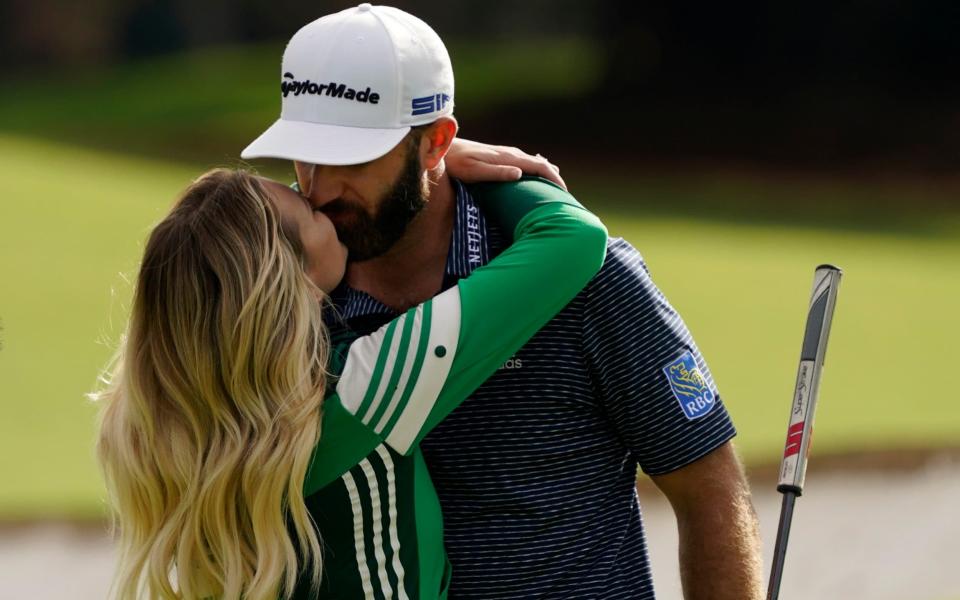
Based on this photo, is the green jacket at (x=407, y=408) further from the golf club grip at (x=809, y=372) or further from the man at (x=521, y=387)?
the golf club grip at (x=809, y=372)

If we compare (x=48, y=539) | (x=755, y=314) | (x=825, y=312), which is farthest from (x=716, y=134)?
(x=825, y=312)

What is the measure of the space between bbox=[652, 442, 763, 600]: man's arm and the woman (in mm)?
401

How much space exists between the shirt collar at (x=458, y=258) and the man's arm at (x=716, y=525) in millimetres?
478

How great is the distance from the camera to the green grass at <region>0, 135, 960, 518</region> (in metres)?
8.30

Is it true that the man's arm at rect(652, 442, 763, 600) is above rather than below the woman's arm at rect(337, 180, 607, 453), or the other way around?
below

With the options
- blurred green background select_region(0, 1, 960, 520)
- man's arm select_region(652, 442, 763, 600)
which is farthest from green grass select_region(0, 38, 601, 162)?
man's arm select_region(652, 442, 763, 600)

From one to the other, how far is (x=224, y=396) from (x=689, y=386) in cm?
74

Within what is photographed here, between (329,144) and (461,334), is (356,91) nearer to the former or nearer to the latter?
(329,144)

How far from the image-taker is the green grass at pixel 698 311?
327 inches

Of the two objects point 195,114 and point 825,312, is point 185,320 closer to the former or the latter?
point 825,312

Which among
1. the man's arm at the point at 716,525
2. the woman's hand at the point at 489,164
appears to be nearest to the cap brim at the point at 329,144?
the woman's hand at the point at 489,164

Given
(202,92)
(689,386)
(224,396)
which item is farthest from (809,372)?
(202,92)

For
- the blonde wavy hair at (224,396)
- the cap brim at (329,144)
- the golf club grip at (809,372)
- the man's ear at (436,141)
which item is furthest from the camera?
the golf club grip at (809,372)

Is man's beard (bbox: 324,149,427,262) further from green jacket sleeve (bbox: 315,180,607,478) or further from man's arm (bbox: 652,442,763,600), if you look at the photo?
man's arm (bbox: 652,442,763,600)
